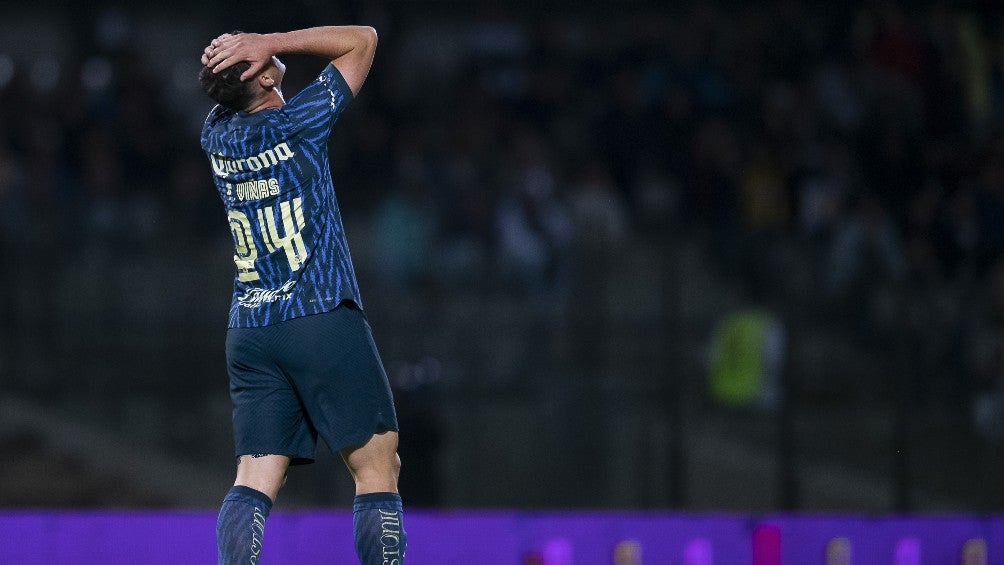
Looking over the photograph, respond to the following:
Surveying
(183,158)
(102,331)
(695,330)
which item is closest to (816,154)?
(695,330)

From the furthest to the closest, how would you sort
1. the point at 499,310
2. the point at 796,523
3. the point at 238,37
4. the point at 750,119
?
the point at 750,119, the point at 499,310, the point at 796,523, the point at 238,37

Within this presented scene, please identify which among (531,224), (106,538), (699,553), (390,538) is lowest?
(699,553)

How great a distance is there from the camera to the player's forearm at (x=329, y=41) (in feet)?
10.0

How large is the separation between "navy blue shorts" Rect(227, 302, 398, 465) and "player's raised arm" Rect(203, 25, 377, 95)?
1.90ft

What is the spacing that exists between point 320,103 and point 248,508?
954 mm

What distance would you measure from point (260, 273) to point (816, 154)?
555cm

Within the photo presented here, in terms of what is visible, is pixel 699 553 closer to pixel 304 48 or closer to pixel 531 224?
pixel 304 48

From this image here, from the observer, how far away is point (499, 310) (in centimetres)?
657

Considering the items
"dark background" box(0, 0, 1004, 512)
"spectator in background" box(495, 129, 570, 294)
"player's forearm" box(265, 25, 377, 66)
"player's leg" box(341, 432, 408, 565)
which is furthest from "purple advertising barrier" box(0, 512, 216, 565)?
"spectator in background" box(495, 129, 570, 294)

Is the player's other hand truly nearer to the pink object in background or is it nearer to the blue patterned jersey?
the blue patterned jersey

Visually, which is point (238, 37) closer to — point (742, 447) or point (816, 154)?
point (742, 447)

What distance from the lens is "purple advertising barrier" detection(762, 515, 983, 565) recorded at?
449 centimetres

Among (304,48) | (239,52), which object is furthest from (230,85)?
(304,48)

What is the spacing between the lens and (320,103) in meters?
3.11
